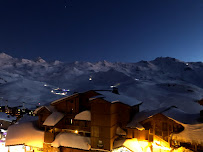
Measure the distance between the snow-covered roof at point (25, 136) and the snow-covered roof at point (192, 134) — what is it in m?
17.7

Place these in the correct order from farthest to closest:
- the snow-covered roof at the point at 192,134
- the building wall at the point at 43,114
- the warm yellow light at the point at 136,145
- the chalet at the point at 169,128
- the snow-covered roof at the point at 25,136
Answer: the building wall at the point at 43,114, the snow-covered roof at the point at 25,136, the warm yellow light at the point at 136,145, the chalet at the point at 169,128, the snow-covered roof at the point at 192,134

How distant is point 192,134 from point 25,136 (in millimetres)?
A: 21033

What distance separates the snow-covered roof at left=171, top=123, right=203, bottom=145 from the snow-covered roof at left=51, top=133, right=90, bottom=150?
425 inches

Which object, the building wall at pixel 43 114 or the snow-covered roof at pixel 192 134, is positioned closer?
the snow-covered roof at pixel 192 134

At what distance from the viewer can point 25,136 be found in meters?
22.9

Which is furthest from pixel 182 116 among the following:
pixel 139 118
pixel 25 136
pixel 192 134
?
pixel 25 136

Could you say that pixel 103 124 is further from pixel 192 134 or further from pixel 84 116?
pixel 192 134

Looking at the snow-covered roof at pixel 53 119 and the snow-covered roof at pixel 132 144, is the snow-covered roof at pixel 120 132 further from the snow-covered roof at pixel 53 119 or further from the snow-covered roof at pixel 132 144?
the snow-covered roof at pixel 53 119

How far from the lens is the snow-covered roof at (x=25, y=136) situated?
22188mm

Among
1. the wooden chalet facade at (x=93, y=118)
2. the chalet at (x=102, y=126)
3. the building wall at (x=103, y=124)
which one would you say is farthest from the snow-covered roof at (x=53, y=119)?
the building wall at (x=103, y=124)

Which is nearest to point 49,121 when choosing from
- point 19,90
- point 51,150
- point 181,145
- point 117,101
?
point 51,150

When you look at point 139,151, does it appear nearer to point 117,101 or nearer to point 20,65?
point 117,101

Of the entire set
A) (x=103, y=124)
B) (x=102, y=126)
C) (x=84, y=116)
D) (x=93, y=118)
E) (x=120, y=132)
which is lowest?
(x=120, y=132)

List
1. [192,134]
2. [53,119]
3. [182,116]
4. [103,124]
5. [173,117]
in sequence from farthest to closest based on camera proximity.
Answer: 1. [53,119]
2. [103,124]
3. [182,116]
4. [173,117]
5. [192,134]
